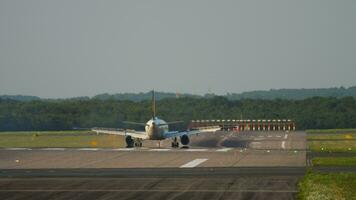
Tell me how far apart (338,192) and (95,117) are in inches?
4141

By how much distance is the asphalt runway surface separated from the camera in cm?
4581

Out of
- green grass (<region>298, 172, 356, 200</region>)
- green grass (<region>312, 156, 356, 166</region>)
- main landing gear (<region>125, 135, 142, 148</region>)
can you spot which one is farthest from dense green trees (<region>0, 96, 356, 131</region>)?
green grass (<region>298, 172, 356, 200</region>)

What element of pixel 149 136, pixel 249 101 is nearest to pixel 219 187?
pixel 149 136

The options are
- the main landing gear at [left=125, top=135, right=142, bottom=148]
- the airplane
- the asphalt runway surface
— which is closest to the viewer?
the asphalt runway surface

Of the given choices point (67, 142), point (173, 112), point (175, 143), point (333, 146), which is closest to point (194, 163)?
point (333, 146)

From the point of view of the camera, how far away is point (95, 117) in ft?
482

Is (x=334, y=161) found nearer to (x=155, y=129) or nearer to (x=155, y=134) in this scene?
(x=155, y=129)

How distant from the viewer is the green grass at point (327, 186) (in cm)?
4247

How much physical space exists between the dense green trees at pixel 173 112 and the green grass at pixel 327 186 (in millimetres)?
81566

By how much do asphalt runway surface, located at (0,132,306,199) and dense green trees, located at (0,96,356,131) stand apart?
53.0 meters

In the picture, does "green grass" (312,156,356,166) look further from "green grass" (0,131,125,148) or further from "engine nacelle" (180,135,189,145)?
"green grass" (0,131,125,148)

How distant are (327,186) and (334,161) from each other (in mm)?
19528

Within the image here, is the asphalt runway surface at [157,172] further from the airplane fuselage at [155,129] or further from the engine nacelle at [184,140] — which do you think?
the airplane fuselage at [155,129]

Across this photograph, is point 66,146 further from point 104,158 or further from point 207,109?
point 207,109
